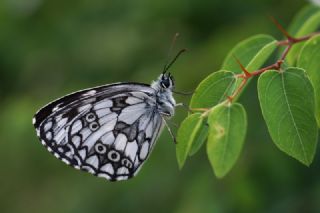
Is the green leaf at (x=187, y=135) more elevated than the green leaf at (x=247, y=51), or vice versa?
the green leaf at (x=247, y=51)

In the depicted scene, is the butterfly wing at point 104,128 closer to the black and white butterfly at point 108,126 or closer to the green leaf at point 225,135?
the black and white butterfly at point 108,126

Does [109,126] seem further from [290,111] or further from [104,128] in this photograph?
[290,111]

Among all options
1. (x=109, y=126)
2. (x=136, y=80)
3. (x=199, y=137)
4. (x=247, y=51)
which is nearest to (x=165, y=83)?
(x=109, y=126)

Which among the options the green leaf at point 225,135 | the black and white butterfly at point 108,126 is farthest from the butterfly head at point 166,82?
the green leaf at point 225,135

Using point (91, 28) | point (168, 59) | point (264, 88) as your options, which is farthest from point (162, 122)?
point (91, 28)

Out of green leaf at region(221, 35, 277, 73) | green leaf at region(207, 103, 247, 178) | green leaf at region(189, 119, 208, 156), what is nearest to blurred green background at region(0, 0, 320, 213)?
green leaf at region(221, 35, 277, 73)

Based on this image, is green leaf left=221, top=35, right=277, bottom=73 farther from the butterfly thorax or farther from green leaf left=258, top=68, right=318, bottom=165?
the butterfly thorax

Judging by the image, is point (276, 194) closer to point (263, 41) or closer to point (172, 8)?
point (263, 41)
